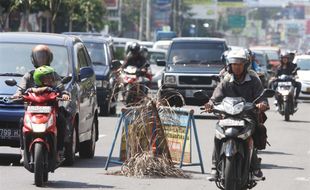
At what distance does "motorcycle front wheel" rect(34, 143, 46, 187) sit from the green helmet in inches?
31.8

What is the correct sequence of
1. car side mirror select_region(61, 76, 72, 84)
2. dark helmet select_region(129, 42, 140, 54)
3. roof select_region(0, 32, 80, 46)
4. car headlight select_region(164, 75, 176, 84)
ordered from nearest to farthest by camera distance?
car side mirror select_region(61, 76, 72, 84) < roof select_region(0, 32, 80, 46) < dark helmet select_region(129, 42, 140, 54) < car headlight select_region(164, 75, 176, 84)

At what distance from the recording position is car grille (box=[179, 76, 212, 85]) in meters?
27.4

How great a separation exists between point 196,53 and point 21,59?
12.9m

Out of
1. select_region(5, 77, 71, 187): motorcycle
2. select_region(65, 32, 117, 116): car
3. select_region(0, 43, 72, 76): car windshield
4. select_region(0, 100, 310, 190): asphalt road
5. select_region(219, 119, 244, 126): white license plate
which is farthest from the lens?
select_region(65, 32, 117, 116): car

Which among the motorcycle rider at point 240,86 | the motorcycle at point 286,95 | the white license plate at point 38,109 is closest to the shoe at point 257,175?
the motorcycle rider at point 240,86

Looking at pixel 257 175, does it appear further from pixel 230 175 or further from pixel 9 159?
pixel 9 159

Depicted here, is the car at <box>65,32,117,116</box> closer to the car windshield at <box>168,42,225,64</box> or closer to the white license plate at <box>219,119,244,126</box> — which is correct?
the car windshield at <box>168,42,225,64</box>

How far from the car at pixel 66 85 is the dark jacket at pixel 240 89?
297cm

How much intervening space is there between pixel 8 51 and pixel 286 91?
521 inches

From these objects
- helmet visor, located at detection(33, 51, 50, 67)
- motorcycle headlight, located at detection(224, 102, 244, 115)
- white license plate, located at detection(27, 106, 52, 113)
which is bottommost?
white license plate, located at detection(27, 106, 52, 113)

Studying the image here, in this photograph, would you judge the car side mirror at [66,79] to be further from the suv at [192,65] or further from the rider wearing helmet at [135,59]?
the suv at [192,65]

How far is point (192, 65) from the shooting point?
27.9 metres

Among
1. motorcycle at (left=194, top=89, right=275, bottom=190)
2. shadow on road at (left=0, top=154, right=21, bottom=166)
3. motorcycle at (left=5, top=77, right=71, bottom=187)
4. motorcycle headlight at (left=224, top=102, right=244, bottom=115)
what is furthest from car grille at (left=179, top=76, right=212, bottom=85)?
motorcycle headlight at (left=224, top=102, right=244, bottom=115)

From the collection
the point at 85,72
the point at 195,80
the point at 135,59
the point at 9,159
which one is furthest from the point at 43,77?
the point at 195,80
